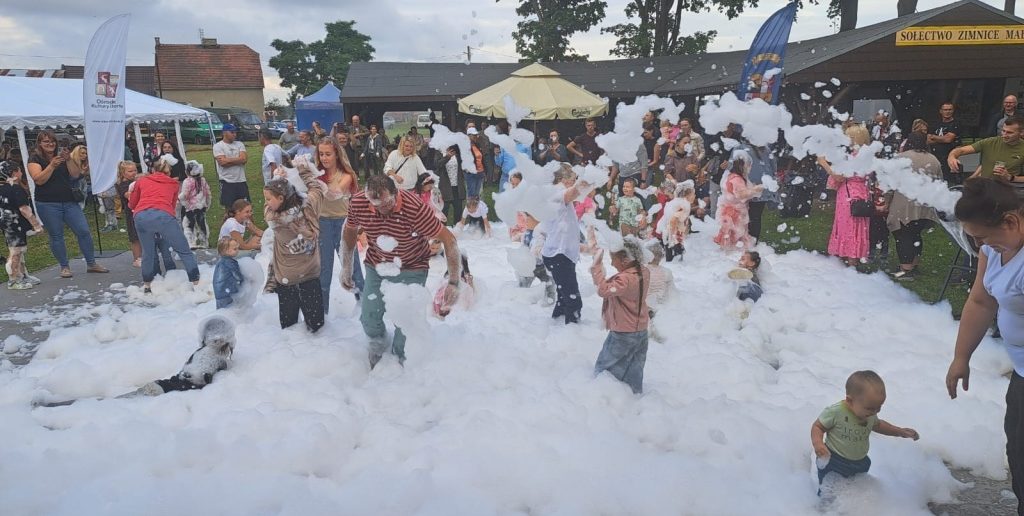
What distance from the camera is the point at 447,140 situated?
12859mm

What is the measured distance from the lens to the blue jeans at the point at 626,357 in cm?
475

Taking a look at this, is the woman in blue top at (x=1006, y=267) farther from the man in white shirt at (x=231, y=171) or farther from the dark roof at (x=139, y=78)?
the dark roof at (x=139, y=78)

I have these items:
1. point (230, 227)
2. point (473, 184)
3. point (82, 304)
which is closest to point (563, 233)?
point (230, 227)

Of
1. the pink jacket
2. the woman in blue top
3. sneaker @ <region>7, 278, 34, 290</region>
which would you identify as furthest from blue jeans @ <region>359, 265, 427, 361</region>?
sneaker @ <region>7, 278, 34, 290</region>

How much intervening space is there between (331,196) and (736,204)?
5.35 m

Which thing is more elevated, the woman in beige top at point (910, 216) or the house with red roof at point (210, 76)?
the house with red roof at point (210, 76)

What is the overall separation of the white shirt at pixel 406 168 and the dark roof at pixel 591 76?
10026 millimetres

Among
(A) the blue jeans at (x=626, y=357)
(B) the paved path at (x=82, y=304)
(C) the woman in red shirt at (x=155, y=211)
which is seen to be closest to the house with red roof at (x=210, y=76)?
(B) the paved path at (x=82, y=304)

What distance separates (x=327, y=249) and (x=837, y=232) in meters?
6.26

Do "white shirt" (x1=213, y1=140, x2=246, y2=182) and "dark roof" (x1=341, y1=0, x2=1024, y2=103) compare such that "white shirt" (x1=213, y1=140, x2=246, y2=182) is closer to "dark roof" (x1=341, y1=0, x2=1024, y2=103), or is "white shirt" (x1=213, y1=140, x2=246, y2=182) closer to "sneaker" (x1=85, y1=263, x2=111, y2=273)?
"sneaker" (x1=85, y1=263, x2=111, y2=273)

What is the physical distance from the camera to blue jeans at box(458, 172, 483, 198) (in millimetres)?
12547

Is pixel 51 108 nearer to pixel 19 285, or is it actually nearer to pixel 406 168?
pixel 19 285

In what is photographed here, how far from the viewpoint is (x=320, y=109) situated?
29.2 metres

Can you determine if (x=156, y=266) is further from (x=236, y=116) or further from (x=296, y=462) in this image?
(x=236, y=116)
